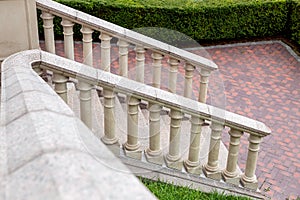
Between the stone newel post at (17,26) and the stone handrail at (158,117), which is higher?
the stone newel post at (17,26)

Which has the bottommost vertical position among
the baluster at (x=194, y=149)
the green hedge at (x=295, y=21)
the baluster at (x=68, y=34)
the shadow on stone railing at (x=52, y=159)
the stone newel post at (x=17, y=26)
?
the green hedge at (x=295, y=21)

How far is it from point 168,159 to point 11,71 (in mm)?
2508

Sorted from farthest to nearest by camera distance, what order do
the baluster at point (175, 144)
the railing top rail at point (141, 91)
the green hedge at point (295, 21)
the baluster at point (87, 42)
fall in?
the green hedge at point (295, 21) → the baluster at point (87, 42) → the baluster at point (175, 144) → the railing top rail at point (141, 91)

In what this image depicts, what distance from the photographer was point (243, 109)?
842 centimetres

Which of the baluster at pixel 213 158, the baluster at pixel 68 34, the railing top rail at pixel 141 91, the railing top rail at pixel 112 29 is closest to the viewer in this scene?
the railing top rail at pixel 141 91

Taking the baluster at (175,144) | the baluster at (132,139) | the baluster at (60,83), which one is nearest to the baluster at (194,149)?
the baluster at (175,144)

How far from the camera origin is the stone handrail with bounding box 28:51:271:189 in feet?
13.3

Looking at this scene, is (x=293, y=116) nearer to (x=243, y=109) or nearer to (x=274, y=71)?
(x=243, y=109)

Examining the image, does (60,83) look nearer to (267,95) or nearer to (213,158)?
(213,158)

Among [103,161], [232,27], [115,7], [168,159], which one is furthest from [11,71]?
[232,27]

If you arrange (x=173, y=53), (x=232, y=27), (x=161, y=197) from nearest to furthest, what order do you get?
(x=161, y=197)
(x=173, y=53)
(x=232, y=27)

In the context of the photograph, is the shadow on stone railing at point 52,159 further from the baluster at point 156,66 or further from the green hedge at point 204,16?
the green hedge at point 204,16

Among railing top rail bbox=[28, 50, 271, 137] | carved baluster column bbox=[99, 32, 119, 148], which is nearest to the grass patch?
carved baluster column bbox=[99, 32, 119, 148]

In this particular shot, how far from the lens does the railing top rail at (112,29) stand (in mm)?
5316
